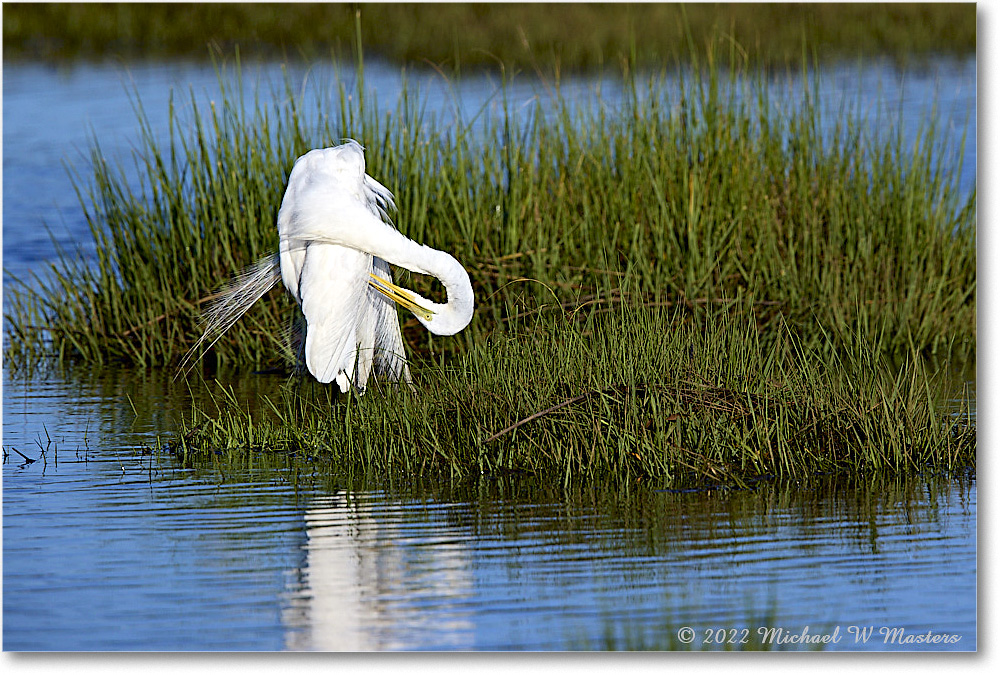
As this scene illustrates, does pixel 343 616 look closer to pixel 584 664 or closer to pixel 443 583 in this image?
pixel 443 583

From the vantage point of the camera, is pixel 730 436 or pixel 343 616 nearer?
pixel 343 616

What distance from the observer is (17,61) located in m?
7.74

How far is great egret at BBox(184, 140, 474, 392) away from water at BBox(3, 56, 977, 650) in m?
0.61

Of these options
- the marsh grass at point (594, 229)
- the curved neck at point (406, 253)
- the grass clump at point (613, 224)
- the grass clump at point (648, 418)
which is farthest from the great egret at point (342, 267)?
the grass clump at point (613, 224)

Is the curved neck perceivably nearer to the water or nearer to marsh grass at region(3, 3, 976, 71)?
the water

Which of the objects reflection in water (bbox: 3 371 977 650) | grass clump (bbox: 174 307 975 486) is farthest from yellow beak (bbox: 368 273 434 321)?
reflection in water (bbox: 3 371 977 650)

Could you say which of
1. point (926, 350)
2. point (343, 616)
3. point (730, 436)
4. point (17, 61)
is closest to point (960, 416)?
point (730, 436)

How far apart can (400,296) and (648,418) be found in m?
1.06

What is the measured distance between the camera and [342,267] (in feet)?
14.9

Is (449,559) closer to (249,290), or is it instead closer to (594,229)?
(249,290)

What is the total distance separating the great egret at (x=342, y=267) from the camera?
444cm

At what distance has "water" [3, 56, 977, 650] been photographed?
3.21 metres

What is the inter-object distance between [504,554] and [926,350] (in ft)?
10.1

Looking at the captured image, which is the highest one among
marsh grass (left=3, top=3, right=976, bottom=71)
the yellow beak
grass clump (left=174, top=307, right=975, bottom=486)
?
marsh grass (left=3, top=3, right=976, bottom=71)
